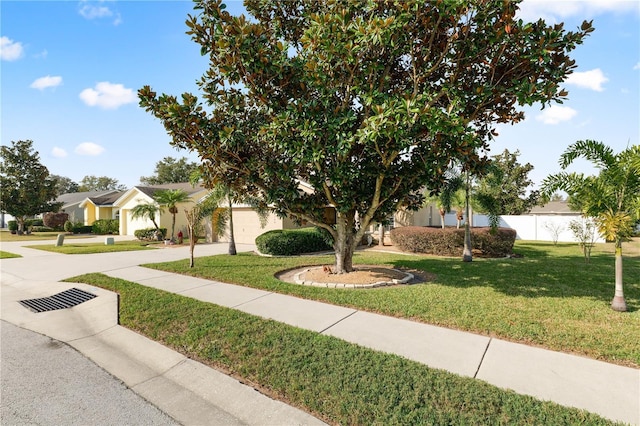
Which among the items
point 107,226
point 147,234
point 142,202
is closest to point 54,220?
point 107,226

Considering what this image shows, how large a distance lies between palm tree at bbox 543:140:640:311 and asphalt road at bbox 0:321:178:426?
24.3 ft

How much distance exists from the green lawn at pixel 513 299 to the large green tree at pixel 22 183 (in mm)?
24199

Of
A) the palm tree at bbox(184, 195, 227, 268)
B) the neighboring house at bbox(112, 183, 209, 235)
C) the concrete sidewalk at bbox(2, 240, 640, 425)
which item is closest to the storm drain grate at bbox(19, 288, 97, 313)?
the concrete sidewalk at bbox(2, 240, 640, 425)

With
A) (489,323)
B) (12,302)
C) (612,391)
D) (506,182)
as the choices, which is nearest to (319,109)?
(489,323)

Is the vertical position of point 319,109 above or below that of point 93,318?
above

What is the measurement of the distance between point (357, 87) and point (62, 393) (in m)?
6.57

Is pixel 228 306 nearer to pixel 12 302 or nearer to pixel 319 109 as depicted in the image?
pixel 319 109

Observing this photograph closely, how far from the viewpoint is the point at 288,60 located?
6.46 metres

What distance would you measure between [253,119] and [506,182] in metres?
23.3

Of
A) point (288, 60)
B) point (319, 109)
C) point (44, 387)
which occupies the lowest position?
point (44, 387)

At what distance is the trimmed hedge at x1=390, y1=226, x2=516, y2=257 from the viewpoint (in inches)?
513

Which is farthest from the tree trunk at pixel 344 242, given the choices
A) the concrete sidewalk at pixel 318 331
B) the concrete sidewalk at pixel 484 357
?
the concrete sidewalk at pixel 484 357

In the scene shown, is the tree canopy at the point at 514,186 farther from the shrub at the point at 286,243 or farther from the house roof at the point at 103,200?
the house roof at the point at 103,200

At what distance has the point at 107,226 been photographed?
1053 inches
